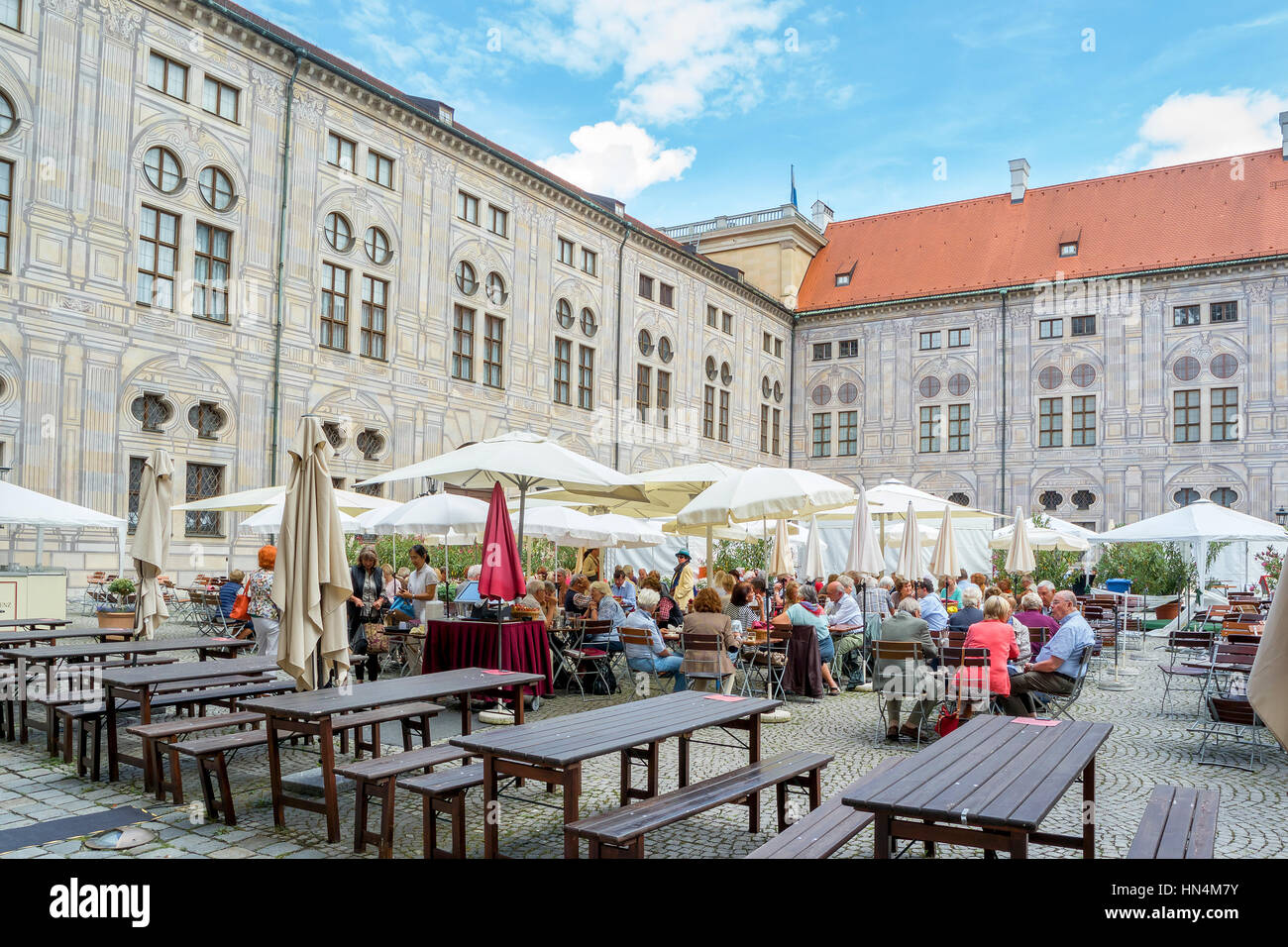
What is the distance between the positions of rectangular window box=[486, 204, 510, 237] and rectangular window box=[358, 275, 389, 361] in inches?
170

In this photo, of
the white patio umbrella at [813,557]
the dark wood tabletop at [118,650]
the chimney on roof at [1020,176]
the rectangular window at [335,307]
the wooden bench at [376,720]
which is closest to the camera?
the wooden bench at [376,720]

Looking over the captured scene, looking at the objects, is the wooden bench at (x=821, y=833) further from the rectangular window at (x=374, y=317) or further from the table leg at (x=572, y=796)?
the rectangular window at (x=374, y=317)

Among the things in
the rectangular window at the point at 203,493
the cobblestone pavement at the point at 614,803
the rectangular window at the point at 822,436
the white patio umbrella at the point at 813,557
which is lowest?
the cobblestone pavement at the point at 614,803

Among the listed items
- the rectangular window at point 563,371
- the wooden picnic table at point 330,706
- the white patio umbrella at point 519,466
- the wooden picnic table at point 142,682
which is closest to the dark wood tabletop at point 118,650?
the wooden picnic table at point 142,682

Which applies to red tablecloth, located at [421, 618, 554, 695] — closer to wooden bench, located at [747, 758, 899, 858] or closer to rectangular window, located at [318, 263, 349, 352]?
wooden bench, located at [747, 758, 899, 858]

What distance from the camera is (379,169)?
24688 mm

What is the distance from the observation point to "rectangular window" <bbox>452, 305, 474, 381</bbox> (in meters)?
26.5

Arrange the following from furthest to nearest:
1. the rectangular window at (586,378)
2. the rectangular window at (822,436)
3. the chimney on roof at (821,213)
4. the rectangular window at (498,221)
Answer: the chimney on roof at (821,213) → the rectangular window at (822,436) → the rectangular window at (586,378) → the rectangular window at (498,221)

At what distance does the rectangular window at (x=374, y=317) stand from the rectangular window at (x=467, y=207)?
3417mm

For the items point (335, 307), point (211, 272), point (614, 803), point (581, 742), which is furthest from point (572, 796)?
point (335, 307)

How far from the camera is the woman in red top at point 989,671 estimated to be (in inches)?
299

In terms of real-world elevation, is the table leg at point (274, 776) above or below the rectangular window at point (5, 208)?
below

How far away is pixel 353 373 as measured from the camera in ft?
77.5
